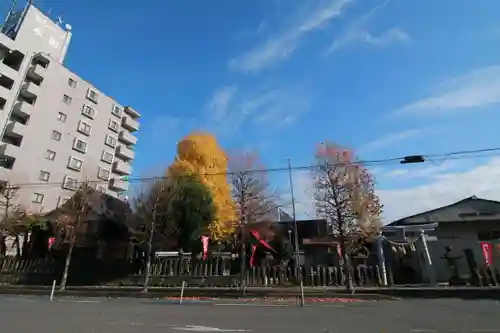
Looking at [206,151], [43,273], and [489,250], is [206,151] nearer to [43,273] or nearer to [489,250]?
[43,273]

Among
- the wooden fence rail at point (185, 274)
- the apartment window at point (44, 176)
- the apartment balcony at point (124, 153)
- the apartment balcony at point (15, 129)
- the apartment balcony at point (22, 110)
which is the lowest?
the wooden fence rail at point (185, 274)

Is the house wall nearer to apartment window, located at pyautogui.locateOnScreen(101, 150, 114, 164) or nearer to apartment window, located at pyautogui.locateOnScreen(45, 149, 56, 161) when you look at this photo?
apartment window, located at pyautogui.locateOnScreen(45, 149, 56, 161)

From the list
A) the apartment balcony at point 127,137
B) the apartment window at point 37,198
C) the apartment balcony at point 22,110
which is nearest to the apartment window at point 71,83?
the apartment balcony at point 22,110

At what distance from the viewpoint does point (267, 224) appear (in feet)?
77.7

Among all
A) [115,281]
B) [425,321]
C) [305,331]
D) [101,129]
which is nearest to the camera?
[305,331]

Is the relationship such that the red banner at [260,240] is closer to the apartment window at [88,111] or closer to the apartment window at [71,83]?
the apartment window at [88,111]

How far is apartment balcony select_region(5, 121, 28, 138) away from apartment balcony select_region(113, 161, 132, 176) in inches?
587

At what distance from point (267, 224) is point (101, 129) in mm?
34737

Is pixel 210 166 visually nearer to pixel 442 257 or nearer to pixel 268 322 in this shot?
pixel 442 257

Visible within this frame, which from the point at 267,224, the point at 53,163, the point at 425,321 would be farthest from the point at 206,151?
the point at 425,321

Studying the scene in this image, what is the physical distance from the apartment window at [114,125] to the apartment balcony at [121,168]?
5374mm

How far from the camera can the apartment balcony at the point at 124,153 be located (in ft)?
165

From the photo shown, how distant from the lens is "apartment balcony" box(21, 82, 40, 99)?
36934mm

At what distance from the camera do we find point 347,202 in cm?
1786
